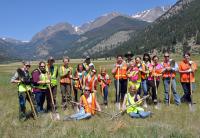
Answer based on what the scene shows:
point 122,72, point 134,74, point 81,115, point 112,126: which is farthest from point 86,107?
point 122,72

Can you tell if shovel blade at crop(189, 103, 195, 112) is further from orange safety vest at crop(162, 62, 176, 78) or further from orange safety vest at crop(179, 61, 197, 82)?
orange safety vest at crop(162, 62, 176, 78)

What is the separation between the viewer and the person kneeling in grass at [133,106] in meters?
15.1

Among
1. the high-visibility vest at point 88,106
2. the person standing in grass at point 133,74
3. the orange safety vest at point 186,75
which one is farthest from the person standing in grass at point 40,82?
the orange safety vest at point 186,75

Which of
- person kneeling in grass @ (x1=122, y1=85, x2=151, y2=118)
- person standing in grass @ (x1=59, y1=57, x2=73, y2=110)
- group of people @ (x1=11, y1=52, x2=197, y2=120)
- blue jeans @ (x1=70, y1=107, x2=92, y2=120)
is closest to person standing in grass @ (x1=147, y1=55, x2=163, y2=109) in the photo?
group of people @ (x1=11, y1=52, x2=197, y2=120)

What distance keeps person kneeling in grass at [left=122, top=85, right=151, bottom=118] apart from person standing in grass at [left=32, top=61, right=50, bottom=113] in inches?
141

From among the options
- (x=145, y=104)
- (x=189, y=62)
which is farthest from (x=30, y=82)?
(x=189, y=62)

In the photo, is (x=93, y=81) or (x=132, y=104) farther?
(x=93, y=81)

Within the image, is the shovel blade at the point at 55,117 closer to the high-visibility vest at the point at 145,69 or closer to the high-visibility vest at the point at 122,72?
the high-visibility vest at the point at 122,72

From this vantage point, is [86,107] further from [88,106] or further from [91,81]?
[91,81]

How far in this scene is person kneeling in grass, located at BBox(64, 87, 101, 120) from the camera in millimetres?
14945

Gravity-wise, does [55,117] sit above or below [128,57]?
below

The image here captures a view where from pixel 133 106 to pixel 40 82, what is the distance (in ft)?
13.7

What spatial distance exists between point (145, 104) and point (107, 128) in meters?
5.14

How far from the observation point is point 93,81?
53.9 feet
